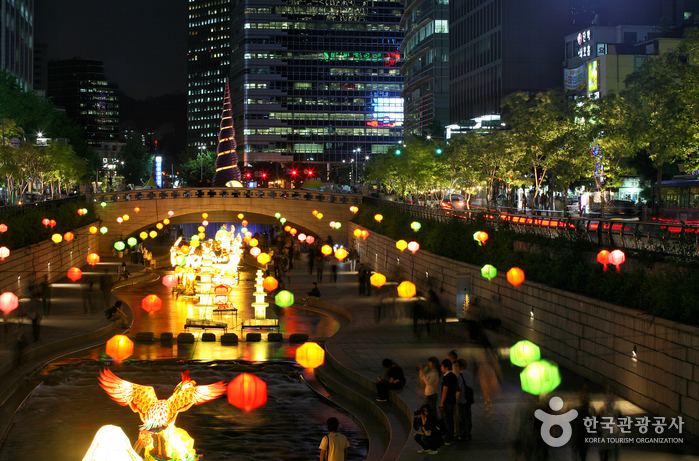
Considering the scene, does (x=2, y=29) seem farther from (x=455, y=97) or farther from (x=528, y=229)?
(x=528, y=229)

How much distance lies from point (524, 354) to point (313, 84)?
12616 cm

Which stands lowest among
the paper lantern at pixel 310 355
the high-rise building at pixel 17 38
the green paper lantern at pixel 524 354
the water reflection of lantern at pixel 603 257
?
the green paper lantern at pixel 524 354

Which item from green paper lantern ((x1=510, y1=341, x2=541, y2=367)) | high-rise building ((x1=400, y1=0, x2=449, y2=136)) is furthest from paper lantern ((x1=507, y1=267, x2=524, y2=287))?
high-rise building ((x1=400, y1=0, x2=449, y2=136))

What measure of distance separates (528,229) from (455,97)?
80.1 m

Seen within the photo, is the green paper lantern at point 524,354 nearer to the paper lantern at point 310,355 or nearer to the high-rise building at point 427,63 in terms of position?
the paper lantern at point 310,355

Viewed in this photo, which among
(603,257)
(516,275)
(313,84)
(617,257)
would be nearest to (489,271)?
(516,275)

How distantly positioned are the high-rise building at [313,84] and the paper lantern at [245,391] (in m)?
126

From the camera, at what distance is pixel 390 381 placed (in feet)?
48.6

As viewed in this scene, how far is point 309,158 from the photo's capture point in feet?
456

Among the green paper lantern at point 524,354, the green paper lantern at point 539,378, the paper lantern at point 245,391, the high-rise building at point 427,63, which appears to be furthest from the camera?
the high-rise building at point 427,63

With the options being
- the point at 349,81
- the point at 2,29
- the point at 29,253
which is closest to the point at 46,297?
the point at 29,253

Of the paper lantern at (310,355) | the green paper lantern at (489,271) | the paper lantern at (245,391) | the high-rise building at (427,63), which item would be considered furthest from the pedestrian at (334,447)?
the high-rise building at (427,63)

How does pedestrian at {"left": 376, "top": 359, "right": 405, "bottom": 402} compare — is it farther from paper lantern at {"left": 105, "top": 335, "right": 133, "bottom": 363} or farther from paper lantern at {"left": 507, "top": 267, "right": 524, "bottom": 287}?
paper lantern at {"left": 105, "top": 335, "right": 133, "bottom": 363}

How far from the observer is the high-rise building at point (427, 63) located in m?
102
